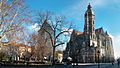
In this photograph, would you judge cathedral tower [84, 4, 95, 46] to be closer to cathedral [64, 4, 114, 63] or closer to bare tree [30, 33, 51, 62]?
cathedral [64, 4, 114, 63]

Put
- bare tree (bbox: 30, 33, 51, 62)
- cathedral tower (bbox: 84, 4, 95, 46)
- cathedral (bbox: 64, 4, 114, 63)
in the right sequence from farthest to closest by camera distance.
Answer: cathedral tower (bbox: 84, 4, 95, 46) < cathedral (bbox: 64, 4, 114, 63) < bare tree (bbox: 30, 33, 51, 62)

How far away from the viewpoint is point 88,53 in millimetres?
116625

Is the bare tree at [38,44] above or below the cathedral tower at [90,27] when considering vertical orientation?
below

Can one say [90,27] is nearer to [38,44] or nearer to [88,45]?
[88,45]

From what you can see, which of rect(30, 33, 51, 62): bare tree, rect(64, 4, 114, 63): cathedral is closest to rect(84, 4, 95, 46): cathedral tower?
rect(64, 4, 114, 63): cathedral

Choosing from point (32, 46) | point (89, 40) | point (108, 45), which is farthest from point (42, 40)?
point (108, 45)

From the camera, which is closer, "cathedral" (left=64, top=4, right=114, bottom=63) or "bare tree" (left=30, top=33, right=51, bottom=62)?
"bare tree" (left=30, top=33, right=51, bottom=62)

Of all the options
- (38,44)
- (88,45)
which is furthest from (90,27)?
(38,44)

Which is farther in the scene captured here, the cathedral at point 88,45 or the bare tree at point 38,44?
the cathedral at point 88,45

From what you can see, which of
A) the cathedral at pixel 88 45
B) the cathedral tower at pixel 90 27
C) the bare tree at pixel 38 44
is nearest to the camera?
the bare tree at pixel 38 44

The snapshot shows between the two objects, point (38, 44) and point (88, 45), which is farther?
point (88, 45)

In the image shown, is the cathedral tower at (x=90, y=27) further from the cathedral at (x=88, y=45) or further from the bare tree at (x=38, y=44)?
the bare tree at (x=38, y=44)

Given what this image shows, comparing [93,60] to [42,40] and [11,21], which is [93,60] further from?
[11,21]

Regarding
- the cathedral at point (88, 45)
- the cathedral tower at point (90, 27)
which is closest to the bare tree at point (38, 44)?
the cathedral at point (88, 45)
